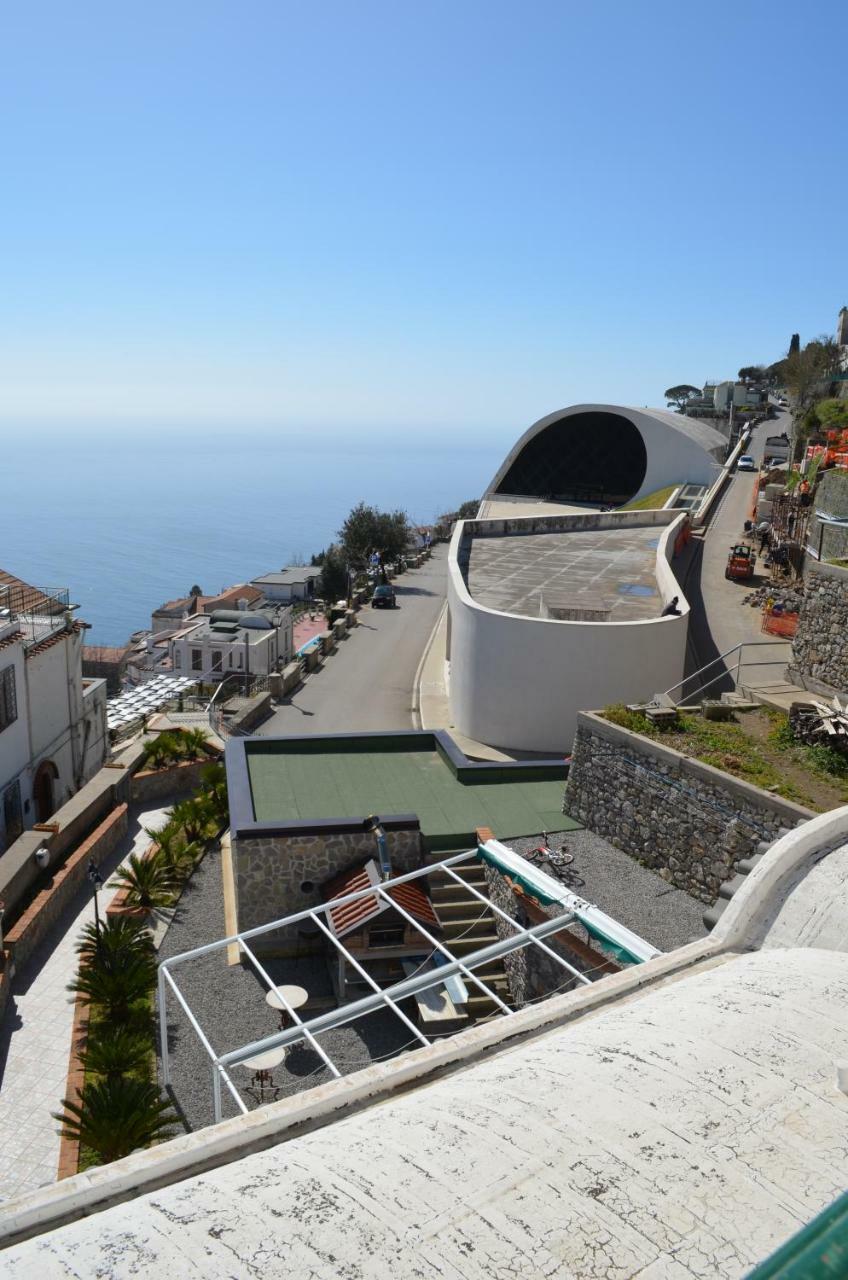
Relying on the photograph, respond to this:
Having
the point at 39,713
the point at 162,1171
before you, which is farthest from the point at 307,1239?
the point at 39,713

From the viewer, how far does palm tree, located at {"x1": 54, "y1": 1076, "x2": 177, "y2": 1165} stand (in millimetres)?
8742

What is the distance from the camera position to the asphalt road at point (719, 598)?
23.5m

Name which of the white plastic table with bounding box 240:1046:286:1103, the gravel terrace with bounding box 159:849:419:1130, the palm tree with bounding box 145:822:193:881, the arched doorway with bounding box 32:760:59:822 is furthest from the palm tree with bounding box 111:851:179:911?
the arched doorway with bounding box 32:760:59:822

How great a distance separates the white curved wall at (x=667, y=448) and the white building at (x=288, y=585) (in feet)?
72.5

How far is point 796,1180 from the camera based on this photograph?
3586 millimetres

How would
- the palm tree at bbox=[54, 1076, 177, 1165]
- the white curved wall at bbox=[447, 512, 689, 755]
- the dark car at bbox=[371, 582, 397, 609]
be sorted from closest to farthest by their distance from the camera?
the palm tree at bbox=[54, 1076, 177, 1165] < the white curved wall at bbox=[447, 512, 689, 755] < the dark car at bbox=[371, 582, 397, 609]

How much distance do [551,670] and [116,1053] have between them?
1189cm

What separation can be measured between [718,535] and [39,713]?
91.6ft

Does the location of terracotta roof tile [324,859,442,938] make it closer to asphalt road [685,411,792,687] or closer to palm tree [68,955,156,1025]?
palm tree [68,955,156,1025]

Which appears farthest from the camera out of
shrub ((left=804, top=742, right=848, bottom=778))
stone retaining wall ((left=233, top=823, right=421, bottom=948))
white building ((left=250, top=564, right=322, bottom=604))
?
white building ((left=250, top=564, right=322, bottom=604))

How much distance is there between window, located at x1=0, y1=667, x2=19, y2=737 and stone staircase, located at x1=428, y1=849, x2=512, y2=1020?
31.6 feet

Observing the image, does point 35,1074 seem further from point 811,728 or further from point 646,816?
point 811,728

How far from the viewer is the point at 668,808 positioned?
11789 millimetres

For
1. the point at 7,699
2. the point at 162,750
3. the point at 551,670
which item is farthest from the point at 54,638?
the point at 551,670
